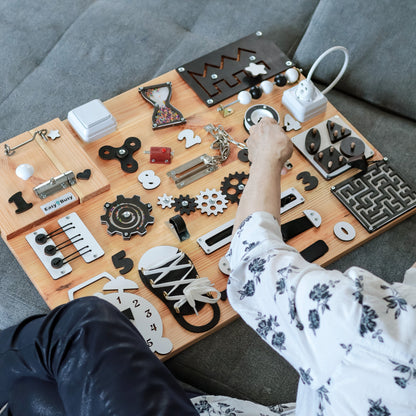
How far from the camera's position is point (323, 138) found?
1.50 metres

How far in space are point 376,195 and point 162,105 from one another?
672mm

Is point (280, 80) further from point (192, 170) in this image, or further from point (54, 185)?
point (54, 185)

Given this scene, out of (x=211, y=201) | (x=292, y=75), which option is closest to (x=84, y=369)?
(x=211, y=201)

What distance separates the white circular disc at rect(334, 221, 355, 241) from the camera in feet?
4.41

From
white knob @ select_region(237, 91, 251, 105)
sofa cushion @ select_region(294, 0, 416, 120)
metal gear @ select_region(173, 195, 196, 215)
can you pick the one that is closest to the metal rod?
metal gear @ select_region(173, 195, 196, 215)

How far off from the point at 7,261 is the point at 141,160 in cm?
52

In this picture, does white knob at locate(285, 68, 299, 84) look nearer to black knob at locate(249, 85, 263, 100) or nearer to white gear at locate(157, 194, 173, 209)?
black knob at locate(249, 85, 263, 100)

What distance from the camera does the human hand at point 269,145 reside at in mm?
1204

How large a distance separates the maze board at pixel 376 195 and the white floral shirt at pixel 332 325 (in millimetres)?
465

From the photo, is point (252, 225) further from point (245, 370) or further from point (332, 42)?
point (332, 42)

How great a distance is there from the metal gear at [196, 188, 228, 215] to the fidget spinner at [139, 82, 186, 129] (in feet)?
0.83

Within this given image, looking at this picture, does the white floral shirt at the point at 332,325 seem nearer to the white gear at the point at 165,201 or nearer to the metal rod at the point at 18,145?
the white gear at the point at 165,201

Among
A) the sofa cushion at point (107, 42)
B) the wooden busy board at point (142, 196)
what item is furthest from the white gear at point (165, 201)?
the sofa cushion at point (107, 42)

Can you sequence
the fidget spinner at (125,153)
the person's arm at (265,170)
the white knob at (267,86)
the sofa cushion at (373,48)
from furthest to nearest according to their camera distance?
1. the sofa cushion at (373,48)
2. the white knob at (267,86)
3. the fidget spinner at (125,153)
4. the person's arm at (265,170)
